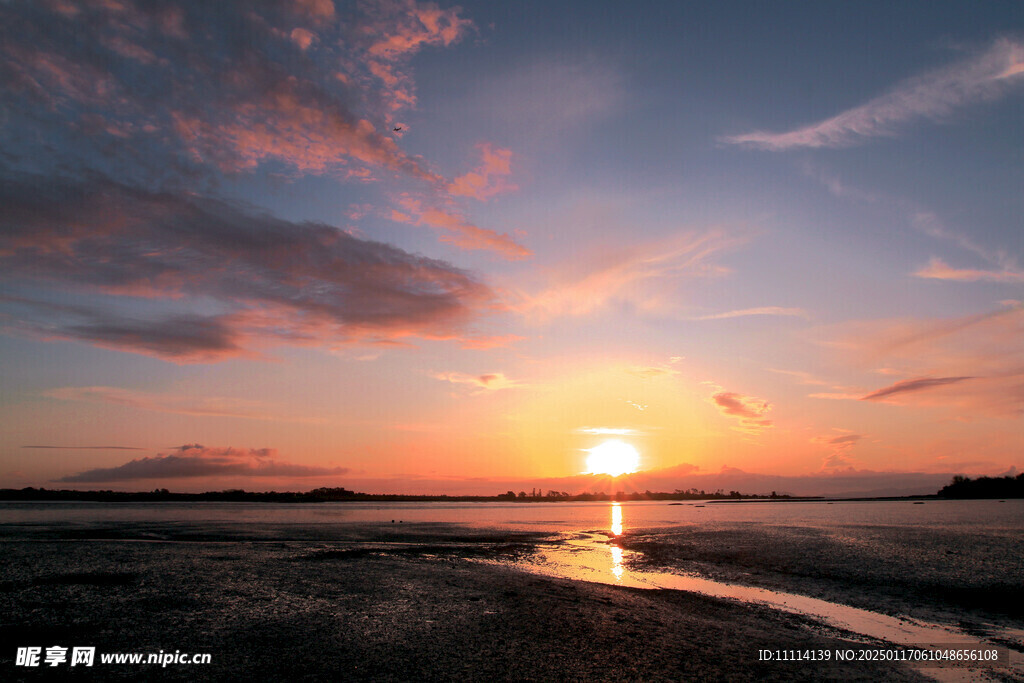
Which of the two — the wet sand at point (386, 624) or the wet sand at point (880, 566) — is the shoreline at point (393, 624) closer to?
the wet sand at point (386, 624)

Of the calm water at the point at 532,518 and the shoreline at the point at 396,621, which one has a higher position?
the shoreline at the point at 396,621

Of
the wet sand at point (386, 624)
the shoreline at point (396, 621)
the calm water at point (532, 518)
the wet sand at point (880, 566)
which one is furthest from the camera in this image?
the calm water at point (532, 518)

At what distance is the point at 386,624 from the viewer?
13.8m

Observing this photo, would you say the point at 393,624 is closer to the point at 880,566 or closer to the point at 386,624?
the point at 386,624

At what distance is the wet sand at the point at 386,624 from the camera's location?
1057 cm

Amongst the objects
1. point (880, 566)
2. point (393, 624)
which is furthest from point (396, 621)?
point (880, 566)

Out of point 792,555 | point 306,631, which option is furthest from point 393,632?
point 792,555

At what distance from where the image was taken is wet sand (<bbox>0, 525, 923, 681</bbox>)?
10570mm

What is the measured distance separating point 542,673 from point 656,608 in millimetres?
7593

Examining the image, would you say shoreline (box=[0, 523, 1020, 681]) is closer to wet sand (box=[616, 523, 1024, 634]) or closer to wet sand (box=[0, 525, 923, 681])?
wet sand (box=[0, 525, 923, 681])

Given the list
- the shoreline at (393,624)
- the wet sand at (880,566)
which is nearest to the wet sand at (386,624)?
the shoreline at (393,624)

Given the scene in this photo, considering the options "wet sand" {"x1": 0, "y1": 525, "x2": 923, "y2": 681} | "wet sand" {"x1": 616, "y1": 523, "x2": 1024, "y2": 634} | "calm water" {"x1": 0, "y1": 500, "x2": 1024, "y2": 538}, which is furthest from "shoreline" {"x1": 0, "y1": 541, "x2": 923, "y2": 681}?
"calm water" {"x1": 0, "y1": 500, "x2": 1024, "y2": 538}

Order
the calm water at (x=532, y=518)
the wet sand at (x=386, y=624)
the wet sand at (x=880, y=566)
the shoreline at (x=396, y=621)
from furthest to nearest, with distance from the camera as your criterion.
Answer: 1. the calm water at (x=532, y=518)
2. the wet sand at (x=880, y=566)
3. the shoreline at (x=396, y=621)
4. the wet sand at (x=386, y=624)

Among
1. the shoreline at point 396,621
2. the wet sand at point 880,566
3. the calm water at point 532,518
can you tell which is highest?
the shoreline at point 396,621
